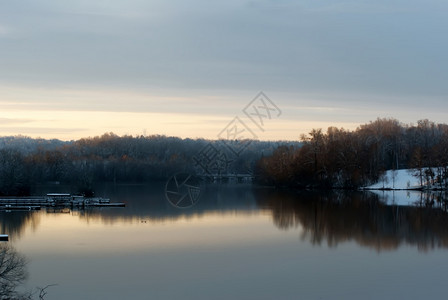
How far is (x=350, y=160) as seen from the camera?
59719mm

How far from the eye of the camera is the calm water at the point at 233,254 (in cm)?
1435

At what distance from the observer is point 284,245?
21.2 m

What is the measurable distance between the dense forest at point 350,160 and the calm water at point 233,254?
84.9 feet

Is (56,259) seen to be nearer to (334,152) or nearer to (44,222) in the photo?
(44,222)

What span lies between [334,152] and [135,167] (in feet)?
113

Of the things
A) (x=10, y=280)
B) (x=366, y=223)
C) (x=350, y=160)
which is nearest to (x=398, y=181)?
(x=350, y=160)

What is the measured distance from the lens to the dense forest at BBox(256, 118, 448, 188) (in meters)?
57.2

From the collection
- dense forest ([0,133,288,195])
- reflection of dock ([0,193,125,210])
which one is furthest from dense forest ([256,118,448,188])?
reflection of dock ([0,193,125,210])

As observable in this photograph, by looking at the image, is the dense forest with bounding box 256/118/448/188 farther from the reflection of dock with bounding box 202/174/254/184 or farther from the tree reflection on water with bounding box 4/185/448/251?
the reflection of dock with bounding box 202/174/254/184

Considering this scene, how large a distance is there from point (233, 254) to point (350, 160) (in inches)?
1682

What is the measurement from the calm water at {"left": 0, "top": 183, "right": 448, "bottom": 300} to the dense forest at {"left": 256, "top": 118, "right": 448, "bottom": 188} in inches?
1019

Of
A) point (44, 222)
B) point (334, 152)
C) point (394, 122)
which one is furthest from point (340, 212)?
point (394, 122)

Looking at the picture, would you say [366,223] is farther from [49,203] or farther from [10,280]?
[49,203]

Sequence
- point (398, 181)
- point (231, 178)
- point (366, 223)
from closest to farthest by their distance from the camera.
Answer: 1. point (366, 223)
2. point (398, 181)
3. point (231, 178)
